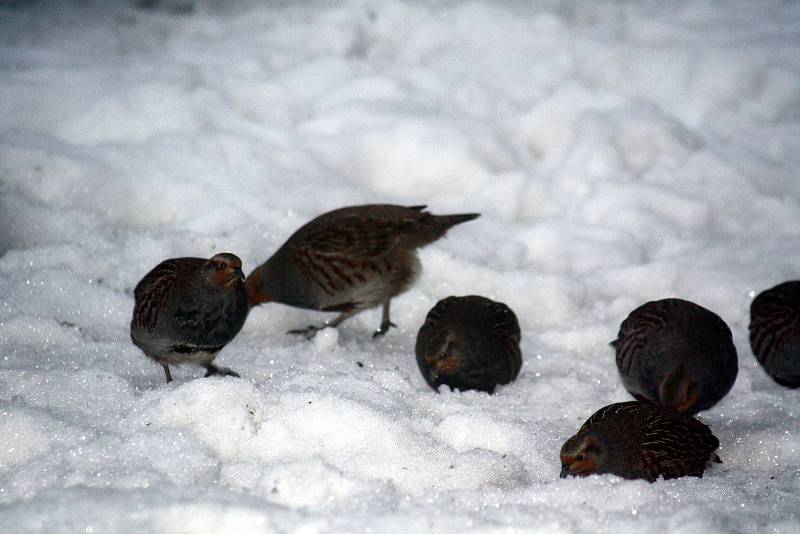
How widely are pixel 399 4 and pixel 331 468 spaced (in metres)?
5.03

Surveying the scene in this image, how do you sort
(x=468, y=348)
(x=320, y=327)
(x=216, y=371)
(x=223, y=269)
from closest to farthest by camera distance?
(x=223, y=269) < (x=216, y=371) < (x=468, y=348) < (x=320, y=327)

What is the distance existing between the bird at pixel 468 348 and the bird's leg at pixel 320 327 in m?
0.57

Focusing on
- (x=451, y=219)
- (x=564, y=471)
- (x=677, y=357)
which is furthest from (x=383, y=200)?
(x=564, y=471)

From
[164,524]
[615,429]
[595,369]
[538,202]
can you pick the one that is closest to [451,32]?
[538,202]

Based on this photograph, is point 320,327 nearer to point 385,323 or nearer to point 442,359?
point 385,323

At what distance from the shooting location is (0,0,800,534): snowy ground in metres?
2.33

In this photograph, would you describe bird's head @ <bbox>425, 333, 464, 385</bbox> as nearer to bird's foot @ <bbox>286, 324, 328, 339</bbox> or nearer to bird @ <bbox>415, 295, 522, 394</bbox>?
bird @ <bbox>415, 295, 522, 394</bbox>

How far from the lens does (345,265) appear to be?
12.1ft

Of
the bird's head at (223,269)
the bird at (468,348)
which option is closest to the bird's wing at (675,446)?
the bird at (468,348)

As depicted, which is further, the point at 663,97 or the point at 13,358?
the point at 663,97

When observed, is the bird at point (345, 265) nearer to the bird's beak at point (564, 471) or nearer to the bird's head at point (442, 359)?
the bird's head at point (442, 359)

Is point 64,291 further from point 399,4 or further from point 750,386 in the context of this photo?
point 399,4

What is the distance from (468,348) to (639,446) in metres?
0.86

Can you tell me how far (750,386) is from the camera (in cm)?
336
